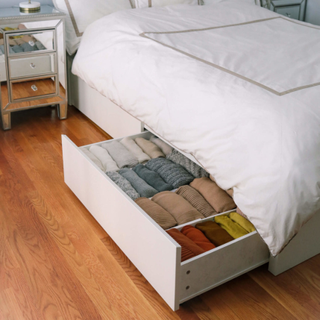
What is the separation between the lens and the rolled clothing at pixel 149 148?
1.86 m

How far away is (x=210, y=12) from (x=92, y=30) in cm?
72

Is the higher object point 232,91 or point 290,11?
point 290,11

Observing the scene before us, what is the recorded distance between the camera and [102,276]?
142 centimetres

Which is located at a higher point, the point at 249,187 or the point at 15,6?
the point at 15,6

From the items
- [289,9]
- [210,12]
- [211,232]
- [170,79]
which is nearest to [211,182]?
[211,232]

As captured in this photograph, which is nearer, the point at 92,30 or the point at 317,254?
the point at 317,254

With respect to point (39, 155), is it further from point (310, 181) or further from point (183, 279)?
point (310, 181)

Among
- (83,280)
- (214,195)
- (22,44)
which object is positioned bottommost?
(83,280)

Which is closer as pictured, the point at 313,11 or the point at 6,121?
the point at 6,121

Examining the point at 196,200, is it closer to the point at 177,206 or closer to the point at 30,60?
the point at 177,206

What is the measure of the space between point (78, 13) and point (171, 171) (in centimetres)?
139

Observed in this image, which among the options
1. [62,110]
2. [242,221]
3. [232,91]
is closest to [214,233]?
[242,221]

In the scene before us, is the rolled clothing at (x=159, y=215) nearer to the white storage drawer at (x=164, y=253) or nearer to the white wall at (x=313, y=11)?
the white storage drawer at (x=164, y=253)

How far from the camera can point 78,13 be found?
100 inches
